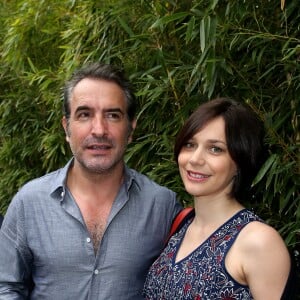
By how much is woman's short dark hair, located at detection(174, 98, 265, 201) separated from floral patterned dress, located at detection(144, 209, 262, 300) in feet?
0.41

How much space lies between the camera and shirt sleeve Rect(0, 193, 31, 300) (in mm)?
1879

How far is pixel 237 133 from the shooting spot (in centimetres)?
165

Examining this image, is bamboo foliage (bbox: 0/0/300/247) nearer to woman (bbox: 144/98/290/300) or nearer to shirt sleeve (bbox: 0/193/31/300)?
woman (bbox: 144/98/290/300)

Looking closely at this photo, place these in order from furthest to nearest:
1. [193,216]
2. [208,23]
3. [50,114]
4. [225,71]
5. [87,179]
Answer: [50,114] → [225,71] → [208,23] → [87,179] → [193,216]

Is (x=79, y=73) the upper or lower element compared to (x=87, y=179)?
upper

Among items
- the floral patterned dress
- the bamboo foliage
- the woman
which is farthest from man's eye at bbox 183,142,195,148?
the bamboo foliage

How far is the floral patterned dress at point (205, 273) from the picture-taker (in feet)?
4.99

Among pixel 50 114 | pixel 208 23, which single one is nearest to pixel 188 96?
pixel 208 23

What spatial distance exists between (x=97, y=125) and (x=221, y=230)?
0.56 m

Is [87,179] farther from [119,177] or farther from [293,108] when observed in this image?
[293,108]

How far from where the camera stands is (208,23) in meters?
2.27

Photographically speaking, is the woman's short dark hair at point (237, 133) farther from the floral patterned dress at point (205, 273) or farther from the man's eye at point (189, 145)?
the floral patterned dress at point (205, 273)

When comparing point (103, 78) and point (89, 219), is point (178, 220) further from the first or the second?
point (103, 78)

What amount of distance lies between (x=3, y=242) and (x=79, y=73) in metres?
0.64
